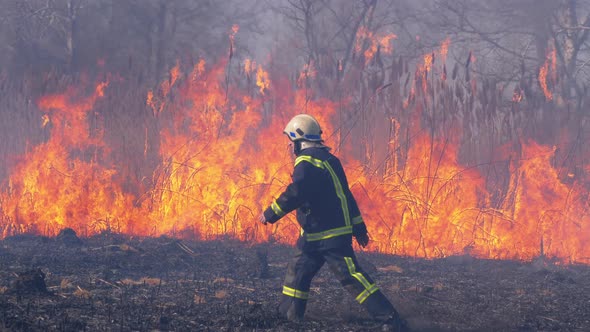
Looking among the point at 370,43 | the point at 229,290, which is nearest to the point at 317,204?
the point at 229,290

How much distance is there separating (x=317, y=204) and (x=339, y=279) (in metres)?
0.67

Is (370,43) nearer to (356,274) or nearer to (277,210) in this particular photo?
(277,210)

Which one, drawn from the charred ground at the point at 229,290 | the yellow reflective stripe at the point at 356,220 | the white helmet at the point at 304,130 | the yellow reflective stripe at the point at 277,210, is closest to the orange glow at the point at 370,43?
the charred ground at the point at 229,290

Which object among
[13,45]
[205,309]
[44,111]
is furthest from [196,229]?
[13,45]

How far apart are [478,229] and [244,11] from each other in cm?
1264

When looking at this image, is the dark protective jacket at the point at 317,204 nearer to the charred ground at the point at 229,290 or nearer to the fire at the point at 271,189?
the charred ground at the point at 229,290

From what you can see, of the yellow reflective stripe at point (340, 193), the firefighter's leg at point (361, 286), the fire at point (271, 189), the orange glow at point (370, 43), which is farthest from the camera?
the orange glow at point (370, 43)

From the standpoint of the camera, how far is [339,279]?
5988 millimetres

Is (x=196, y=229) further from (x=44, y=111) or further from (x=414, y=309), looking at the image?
(x=414, y=309)

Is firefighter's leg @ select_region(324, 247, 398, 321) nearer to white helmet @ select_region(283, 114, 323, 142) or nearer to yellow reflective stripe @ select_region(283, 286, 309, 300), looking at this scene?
yellow reflective stripe @ select_region(283, 286, 309, 300)

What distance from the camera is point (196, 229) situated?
12.3m

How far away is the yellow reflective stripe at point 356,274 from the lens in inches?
231

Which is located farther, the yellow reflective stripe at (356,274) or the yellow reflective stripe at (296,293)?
the yellow reflective stripe at (296,293)

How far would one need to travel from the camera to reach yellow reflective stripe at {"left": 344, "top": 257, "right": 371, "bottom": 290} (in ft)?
19.3
